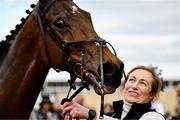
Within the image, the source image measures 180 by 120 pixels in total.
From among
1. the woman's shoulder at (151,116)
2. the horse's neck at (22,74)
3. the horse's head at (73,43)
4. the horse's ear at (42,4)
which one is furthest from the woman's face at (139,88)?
the horse's ear at (42,4)

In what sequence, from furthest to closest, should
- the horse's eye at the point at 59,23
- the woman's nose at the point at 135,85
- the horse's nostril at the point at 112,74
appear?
1. the woman's nose at the point at 135,85
2. the horse's eye at the point at 59,23
3. the horse's nostril at the point at 112,74

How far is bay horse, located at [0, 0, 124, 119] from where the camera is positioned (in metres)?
5.18

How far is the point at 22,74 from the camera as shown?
17.5 feet

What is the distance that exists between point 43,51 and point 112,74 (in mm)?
734

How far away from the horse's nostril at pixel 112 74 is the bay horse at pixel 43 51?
4 centimetres

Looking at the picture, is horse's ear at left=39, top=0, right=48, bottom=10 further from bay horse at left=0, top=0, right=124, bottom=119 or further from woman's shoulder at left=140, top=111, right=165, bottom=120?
woman's shoulder at left=140, top=111, right=165, bottom=120

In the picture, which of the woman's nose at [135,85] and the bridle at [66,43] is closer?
the bridle at [66,43]

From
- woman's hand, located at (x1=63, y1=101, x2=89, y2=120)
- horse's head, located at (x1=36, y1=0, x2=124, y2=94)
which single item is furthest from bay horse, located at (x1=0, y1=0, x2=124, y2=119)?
woman's hand, located at (x1=63, y1=101, x2=89, y2=120)

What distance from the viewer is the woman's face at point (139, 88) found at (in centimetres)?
569

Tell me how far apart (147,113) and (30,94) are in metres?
1.07

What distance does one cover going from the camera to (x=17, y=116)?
5273 mm

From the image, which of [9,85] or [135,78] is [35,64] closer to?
[9,85]

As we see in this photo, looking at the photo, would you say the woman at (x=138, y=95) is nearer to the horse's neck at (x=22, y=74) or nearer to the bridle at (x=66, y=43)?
the bridle at (x=66, y=43)

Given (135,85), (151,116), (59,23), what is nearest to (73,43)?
(59,23)
